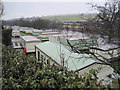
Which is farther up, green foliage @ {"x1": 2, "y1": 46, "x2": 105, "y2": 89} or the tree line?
the tree line

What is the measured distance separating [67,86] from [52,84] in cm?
16

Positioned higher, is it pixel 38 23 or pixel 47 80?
pixel 38 23

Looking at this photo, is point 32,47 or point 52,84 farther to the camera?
point 32,47

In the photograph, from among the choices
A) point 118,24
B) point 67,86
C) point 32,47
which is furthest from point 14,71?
point 32,47

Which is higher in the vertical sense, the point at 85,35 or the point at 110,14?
the point at 110,14

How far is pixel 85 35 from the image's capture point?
283 cm

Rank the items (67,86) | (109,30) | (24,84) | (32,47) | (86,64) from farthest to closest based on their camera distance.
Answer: (32,47)
(86,64)
(109,30)
(24,84)
(67,86)

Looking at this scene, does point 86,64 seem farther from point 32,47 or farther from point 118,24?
point 32,47

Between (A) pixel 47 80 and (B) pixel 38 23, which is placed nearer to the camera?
(A) pixel 47 80

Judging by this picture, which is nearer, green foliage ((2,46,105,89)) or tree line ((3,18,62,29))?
green foliage ((2,46,105,89))

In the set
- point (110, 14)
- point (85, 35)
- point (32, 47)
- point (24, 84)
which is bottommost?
point (32, 47)

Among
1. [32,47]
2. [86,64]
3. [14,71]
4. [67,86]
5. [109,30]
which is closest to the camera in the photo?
[67,86]

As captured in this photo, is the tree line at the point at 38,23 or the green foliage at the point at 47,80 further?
the tree line at the point at 38,23

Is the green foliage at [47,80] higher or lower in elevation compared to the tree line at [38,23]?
lower
